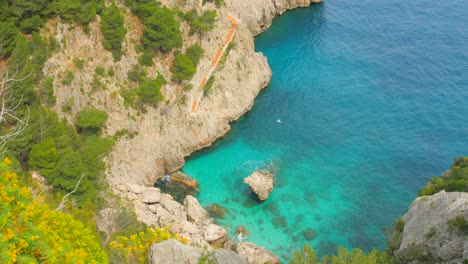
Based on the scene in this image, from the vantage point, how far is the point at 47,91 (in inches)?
1624

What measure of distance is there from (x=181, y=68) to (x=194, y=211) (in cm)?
1845

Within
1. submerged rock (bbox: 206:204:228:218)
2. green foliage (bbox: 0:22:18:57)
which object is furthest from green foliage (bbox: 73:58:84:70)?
submerged rock (bbox: 206:204:228:218)

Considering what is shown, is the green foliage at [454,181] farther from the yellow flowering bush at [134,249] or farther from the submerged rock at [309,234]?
the yellow flowering bush at [134,249]

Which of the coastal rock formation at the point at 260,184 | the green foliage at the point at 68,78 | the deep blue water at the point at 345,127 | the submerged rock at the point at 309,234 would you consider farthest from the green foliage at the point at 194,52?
the submerged rock at the point at 309,234

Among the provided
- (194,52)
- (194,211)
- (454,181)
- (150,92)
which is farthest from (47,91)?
(454,181)

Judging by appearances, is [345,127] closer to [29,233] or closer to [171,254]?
[171,254]

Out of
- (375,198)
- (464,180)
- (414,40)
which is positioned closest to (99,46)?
(375,198)

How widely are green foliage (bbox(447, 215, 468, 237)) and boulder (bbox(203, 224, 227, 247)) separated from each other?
20726 millimetres

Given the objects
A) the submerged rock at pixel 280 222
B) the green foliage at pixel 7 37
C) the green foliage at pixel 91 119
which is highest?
the green foliage at pixel 7 37

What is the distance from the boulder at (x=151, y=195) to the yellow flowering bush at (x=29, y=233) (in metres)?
26.8

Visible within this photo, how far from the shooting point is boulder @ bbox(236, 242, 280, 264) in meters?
41.3

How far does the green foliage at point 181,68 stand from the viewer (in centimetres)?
5344

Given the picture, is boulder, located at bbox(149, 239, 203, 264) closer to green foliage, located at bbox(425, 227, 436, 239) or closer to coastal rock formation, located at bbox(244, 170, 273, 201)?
green foliage, located at bbox(425, 227, 436, 239)

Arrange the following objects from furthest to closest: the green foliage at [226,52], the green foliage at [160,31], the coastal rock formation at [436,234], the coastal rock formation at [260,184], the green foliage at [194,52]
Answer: the green foliage at [226,52] < the green foliage at [194,52] < the green foliage at [160,31] < the coastal rock formation at [260,184] < the coastal rock formation at [436,234]
